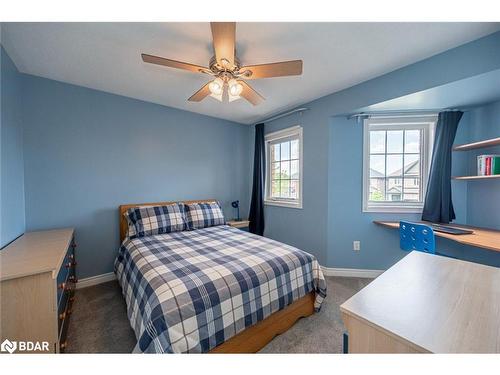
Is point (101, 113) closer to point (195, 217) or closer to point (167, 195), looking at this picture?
point (167, 195)

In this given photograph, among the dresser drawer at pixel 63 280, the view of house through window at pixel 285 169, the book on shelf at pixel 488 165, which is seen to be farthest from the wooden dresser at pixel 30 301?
the book on shelf at pixel 488 165

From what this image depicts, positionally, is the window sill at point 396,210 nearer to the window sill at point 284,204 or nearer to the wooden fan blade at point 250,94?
the window sill at point 284,204

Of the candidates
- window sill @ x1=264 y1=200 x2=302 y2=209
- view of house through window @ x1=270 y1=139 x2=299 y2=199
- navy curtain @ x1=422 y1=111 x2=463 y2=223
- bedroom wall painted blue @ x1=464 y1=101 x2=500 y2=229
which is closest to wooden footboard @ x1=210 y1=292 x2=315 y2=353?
window sill @ x1=264 y1=200 x2=302 y2=209

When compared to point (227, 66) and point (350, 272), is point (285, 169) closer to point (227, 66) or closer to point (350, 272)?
point (350, 272)

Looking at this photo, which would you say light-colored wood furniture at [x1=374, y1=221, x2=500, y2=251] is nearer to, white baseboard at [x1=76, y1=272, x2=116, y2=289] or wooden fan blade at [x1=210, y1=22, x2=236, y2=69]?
wooden fan blade at [x1=210, y1=22, x2=236, y2=69]

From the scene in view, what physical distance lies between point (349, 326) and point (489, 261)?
2476mm

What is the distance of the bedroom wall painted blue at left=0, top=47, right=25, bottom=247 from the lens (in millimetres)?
1551

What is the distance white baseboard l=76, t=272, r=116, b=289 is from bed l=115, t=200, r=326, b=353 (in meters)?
0.52

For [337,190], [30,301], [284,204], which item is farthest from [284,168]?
[30,301]

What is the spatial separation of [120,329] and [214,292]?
1056 millimetres

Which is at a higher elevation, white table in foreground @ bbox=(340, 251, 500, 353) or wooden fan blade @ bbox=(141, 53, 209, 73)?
wooden fan blade @ bbox=(141, 53, 209, 73)

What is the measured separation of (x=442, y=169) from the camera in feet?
7.36
